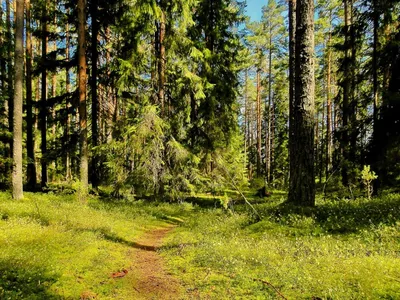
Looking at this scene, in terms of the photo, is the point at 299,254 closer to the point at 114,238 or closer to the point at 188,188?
the point at 114,238

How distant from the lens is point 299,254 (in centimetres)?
597

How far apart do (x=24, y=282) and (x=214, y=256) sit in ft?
12.5

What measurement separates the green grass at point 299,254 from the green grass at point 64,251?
149cm

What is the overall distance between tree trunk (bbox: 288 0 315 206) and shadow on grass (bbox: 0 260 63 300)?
6581 millimetres

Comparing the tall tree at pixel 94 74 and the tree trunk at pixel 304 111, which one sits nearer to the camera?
the tree trunk at pixel 304 111

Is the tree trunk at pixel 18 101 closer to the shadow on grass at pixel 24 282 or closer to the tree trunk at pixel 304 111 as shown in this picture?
the shadow on grass at pixel 24 282

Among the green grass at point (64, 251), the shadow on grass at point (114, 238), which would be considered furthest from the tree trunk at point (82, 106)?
the shadow on grass at point (114, 238)

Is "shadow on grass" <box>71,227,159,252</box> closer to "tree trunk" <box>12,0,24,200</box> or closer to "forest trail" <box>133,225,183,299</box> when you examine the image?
"forest trail" <box>133,225,183,299</box>

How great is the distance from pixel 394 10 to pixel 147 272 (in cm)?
1676

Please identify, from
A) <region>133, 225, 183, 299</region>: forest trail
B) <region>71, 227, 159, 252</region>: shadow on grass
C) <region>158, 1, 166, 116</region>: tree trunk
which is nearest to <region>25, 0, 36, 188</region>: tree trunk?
<region>158, 1, 166, 116</region>: tree trunk

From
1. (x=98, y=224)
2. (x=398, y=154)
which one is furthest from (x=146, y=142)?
(x=398, y=154)

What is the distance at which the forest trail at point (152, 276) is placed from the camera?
17.3 ft

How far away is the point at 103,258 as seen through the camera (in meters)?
6.74

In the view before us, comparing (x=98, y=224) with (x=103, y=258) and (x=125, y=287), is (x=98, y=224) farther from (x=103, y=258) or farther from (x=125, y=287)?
(x=125, y=287)
